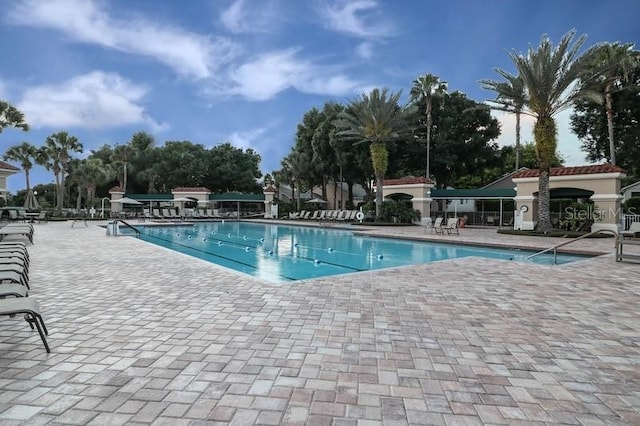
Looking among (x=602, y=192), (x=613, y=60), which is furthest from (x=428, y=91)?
(x=602, y=192)

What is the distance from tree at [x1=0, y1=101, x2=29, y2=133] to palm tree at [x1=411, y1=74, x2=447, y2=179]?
25.5 metres

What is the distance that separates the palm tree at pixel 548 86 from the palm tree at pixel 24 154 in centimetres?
3498

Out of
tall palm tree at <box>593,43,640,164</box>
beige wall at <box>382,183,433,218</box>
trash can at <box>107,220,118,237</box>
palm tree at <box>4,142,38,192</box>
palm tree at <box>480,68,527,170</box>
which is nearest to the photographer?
trash can at <box>107,220,118,237</box>

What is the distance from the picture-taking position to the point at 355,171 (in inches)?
1291

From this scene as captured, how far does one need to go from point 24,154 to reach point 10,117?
12906 mm

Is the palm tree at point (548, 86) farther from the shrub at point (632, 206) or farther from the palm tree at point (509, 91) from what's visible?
the shrub at point (632, 206)

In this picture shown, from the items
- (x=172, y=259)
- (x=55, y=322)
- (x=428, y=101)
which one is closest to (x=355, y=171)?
(x=428, y=101)

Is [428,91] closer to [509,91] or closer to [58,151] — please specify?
[509,91]

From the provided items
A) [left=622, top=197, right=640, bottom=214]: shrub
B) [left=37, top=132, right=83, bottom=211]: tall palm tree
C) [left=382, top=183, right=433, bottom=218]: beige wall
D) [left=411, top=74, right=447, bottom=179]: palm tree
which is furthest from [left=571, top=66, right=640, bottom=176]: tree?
[left=37, top=132, right=83, bottom=211]: tall palm tree

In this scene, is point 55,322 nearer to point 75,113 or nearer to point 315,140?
point 75,113

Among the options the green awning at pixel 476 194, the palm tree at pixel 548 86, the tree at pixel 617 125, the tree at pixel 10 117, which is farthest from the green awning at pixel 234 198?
the tree at pixel 617 125

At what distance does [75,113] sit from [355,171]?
Answer: 20434 millimetres

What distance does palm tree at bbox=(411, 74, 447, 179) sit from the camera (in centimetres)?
2884

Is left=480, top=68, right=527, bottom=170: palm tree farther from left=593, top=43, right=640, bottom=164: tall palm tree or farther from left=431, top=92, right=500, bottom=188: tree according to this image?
left=431, top=92, right=500, bottom=188: tree
